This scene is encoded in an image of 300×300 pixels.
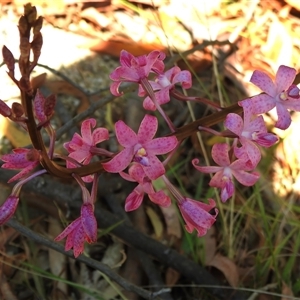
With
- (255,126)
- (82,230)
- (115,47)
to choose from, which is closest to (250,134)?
(255,126)

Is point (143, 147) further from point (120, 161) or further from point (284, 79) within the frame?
point (284, 79)

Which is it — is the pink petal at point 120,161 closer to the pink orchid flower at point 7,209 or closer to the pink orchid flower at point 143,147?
the pink orchid flower at point 143,147

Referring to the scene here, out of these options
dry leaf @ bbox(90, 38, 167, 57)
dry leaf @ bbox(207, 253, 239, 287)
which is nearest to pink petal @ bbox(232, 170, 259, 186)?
dry leaf @ bbox(207, 253, 239, 287)

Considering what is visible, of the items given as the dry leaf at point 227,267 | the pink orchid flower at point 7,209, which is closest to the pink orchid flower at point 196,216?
the pink orchid flower at point 7,209

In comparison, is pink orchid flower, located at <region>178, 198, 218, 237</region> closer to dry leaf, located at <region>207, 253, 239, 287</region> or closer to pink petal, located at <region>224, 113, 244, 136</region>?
pink petal, located at <region>224, 113, 244, 136</region>

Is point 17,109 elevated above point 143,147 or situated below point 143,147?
above
